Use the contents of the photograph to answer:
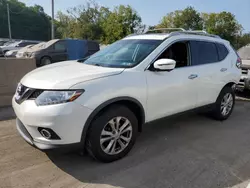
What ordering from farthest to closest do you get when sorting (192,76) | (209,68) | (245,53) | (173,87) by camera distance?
(245,53) → (209,68) → (192,76) → (173,87)

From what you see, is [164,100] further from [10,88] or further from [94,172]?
[10,88]

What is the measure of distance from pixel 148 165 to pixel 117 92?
3.38 ft

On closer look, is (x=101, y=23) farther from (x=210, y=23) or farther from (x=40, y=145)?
(x=40, y=145)

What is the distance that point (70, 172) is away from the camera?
3.00 metres

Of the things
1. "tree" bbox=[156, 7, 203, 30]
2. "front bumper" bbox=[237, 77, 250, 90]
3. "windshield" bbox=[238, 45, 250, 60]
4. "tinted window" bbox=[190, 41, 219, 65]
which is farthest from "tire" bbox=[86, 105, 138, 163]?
"tree" bbox=[156, 7, 203, 30]

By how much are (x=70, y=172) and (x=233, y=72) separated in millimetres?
3678

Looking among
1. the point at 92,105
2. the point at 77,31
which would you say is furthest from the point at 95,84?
the point at 77,31

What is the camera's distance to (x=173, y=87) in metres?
3.66

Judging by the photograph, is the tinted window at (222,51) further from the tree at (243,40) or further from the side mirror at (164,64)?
the tree at (243,40)

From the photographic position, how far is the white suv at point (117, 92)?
272cm

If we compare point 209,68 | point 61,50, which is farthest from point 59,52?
point 209,68

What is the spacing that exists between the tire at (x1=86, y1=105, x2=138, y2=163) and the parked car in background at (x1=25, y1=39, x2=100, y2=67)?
37.2 feet

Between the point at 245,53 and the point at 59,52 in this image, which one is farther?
the point at 59,52

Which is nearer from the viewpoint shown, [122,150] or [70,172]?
[70,172]
